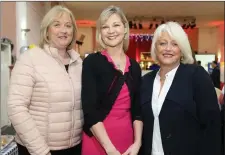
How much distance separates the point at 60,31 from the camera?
1.54 metres

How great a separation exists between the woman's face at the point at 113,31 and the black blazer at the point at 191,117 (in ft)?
1.20

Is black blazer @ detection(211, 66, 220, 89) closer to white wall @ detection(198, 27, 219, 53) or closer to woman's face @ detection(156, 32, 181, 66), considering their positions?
white wall @ detection(198, 27, 219, 53)

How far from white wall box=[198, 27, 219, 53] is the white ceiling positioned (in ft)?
8.84

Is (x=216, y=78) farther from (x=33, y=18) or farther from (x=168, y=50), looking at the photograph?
(x=168, y=50)

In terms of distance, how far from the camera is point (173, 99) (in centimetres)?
145

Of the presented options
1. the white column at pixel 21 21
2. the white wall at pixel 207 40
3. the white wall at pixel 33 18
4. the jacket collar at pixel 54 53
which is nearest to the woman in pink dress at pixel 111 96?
the jacket collar at pixel 54 53

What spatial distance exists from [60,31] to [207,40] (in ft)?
45.1

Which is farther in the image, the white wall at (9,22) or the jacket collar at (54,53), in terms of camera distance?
the white wall at (9,22)

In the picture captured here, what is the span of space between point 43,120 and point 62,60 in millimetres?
335

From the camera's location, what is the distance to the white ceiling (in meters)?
8.51

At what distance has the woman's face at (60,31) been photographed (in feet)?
5.03

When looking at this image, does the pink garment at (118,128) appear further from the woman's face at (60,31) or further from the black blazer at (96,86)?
the woman's face at (60,31)

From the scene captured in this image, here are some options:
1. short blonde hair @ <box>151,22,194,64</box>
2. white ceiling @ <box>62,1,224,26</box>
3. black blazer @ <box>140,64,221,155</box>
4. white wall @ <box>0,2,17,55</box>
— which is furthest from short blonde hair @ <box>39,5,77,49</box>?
white ceiling @ <box>62,1,224,26</box>

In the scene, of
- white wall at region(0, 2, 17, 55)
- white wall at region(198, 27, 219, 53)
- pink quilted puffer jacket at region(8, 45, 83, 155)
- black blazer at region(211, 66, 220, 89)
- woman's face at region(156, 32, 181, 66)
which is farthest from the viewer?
white wall at region(198, 27, 219, 53)
